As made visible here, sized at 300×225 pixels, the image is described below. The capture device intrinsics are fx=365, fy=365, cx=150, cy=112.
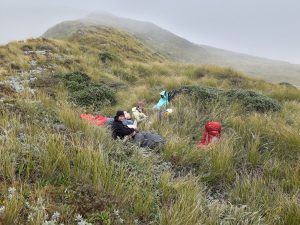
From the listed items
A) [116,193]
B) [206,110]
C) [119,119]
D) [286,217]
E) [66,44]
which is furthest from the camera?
[66,44]

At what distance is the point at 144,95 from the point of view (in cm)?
1398

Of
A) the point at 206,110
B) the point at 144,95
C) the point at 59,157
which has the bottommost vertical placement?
the point at 144,95

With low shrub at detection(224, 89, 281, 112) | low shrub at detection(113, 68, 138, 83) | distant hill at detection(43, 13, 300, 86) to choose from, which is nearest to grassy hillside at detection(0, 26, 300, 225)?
low shrub at detection(224, 89, 281, 112)

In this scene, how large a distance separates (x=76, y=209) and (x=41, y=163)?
0.96 metres

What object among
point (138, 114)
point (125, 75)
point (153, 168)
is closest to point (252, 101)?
point (138, 114)

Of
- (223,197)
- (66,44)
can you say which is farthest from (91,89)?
(66,44)

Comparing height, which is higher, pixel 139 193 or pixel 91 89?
pixel 139 193

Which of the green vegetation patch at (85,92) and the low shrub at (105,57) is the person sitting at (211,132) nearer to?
the green vegetation patch at (85,92)

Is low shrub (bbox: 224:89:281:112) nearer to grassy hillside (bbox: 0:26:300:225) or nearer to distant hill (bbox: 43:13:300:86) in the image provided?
grassy hillside (bbox: 0:26:300:225)

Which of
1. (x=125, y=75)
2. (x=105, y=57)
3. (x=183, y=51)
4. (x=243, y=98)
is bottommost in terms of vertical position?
(x=183, y=51)

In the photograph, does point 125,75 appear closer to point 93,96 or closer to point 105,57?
point 105,57

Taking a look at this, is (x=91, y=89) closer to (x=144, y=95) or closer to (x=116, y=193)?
(x=144, y=95)

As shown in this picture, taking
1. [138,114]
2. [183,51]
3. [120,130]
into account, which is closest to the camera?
[120,130]

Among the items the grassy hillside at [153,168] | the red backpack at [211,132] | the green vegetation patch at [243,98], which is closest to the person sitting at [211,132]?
the red backpack at [211,132]
